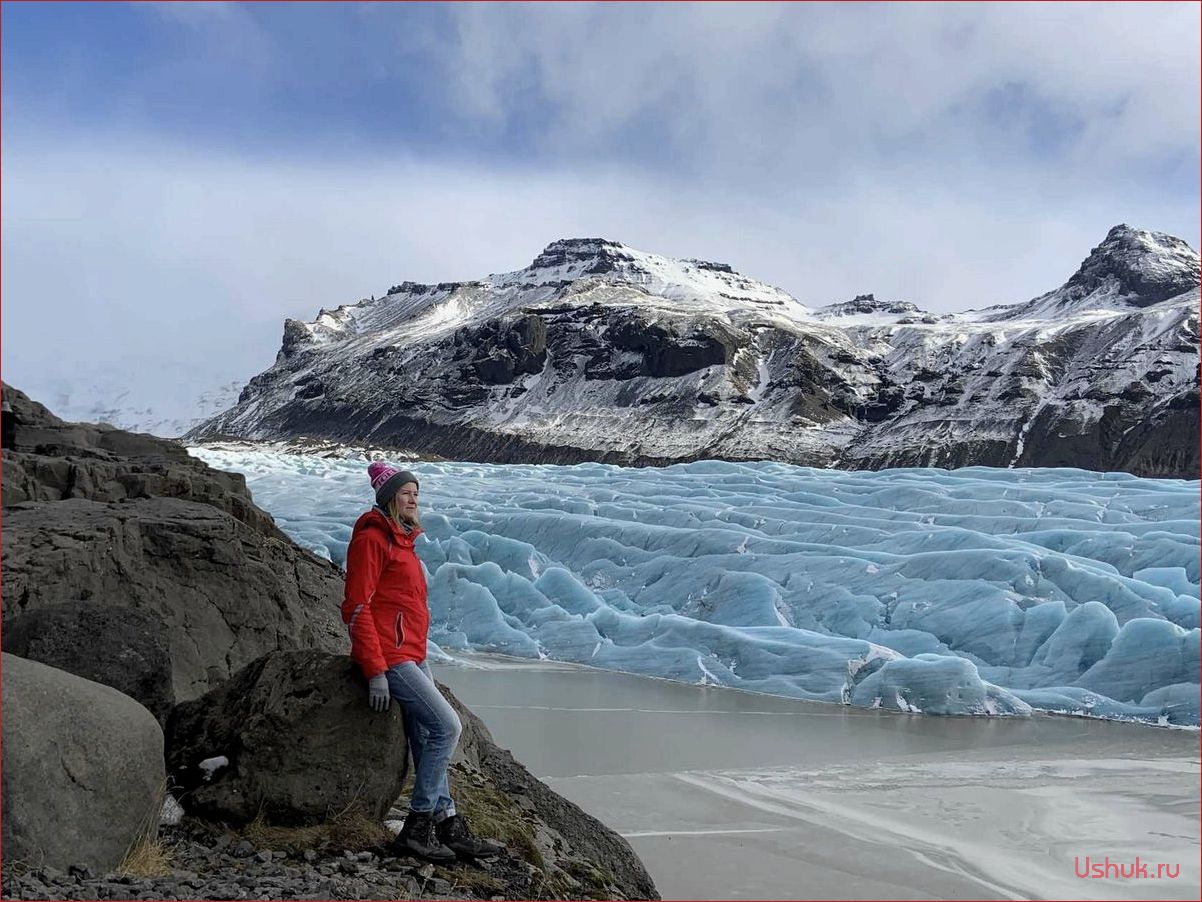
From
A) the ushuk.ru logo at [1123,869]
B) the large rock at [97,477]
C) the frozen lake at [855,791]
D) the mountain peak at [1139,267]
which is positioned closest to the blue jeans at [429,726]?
the frozen lake at [855,791]

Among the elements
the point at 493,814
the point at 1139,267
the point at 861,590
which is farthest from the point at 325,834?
the point at 1139,267

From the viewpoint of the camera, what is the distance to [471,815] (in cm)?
484

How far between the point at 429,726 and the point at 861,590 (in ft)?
34.5

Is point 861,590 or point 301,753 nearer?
point 301,753

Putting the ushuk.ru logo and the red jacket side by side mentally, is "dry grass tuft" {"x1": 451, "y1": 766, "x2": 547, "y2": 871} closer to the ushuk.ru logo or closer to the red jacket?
the red jacket

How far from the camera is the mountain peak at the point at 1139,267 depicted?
4596 inches

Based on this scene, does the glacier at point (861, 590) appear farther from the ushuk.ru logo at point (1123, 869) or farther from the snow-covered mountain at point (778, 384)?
the snow-covered mountain at point (778, 384)

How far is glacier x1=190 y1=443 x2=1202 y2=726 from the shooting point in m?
10.6

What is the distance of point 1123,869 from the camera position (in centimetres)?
546

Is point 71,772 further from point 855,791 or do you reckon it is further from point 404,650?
point 855,791

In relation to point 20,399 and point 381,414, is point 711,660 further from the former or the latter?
point 381,414

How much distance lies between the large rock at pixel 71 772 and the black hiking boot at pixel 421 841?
40.8 inches

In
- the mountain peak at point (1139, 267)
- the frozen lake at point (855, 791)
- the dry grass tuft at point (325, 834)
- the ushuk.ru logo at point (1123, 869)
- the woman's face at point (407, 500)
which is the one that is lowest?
the frozen lake at point (855, 791)

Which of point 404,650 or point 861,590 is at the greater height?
point 404,650
